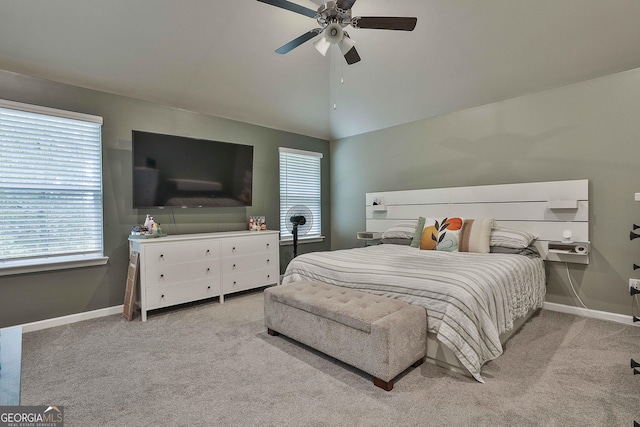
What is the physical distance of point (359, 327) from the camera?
208 cm

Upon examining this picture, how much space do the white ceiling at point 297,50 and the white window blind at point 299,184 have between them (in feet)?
3.30

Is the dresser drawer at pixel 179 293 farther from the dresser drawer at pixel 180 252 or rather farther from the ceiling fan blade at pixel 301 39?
the ceiling fan blade at pixel 301 39

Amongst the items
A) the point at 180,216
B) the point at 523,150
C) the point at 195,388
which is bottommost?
the point at 195,388

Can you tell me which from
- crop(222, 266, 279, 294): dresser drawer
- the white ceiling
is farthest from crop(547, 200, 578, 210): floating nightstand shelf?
crop(222, 266, 279, 294): dresser drawer

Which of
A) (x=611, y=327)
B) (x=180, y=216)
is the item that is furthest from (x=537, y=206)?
(x=180, y=216)

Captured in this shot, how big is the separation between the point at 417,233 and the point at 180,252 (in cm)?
285

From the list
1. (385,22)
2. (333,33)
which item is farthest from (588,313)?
(333,33)

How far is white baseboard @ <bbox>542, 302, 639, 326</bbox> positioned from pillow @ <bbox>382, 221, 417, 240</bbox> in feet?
5.45

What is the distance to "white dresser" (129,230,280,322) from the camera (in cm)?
335

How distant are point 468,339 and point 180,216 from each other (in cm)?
347

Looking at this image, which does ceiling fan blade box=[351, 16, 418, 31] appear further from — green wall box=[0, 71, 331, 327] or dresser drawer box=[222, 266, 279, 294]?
dresser drawer box=[222, 266, 279, 294]

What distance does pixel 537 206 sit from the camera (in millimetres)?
3555

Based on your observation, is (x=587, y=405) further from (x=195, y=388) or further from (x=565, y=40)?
(x=565, y=40)

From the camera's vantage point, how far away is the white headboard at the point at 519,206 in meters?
3.30
